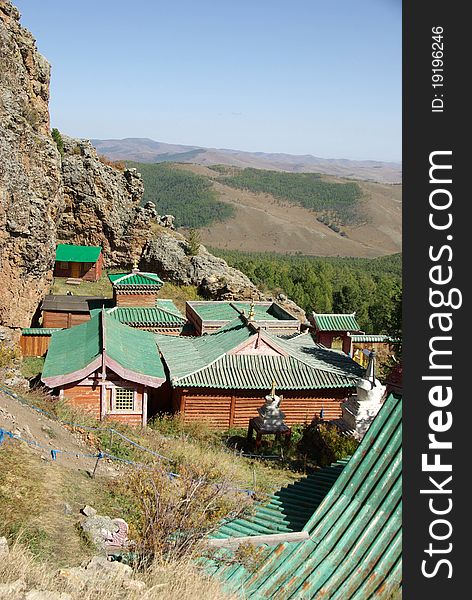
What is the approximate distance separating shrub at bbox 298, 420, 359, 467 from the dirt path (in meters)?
5.63

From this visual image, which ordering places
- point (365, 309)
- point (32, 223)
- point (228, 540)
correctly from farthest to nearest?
point (365, 309)
point (32, 223)
point (228, 540)

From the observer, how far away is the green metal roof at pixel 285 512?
719cm

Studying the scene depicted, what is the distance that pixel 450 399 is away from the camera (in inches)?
181

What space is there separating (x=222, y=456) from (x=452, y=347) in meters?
11.0

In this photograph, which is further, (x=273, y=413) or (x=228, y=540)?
(x=273, y=413)

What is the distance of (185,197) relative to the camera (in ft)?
570

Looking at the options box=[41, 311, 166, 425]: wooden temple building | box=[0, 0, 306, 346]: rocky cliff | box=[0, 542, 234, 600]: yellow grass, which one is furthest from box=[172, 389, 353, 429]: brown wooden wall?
box=[0, 542, 234, 600]: yellow grass

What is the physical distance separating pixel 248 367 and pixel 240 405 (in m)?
1.24

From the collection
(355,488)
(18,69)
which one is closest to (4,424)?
(355,488)

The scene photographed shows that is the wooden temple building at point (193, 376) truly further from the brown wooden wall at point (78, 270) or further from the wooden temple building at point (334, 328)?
the brown wooden wall at point (78, 270)

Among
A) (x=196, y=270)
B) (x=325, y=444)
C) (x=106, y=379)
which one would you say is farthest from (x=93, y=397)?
(x=196, y=270)

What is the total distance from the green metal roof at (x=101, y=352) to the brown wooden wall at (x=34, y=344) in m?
3.04

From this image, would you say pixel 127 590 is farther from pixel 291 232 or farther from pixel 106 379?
pixel 291 232

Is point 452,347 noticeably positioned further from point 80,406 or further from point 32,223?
point 32,223
